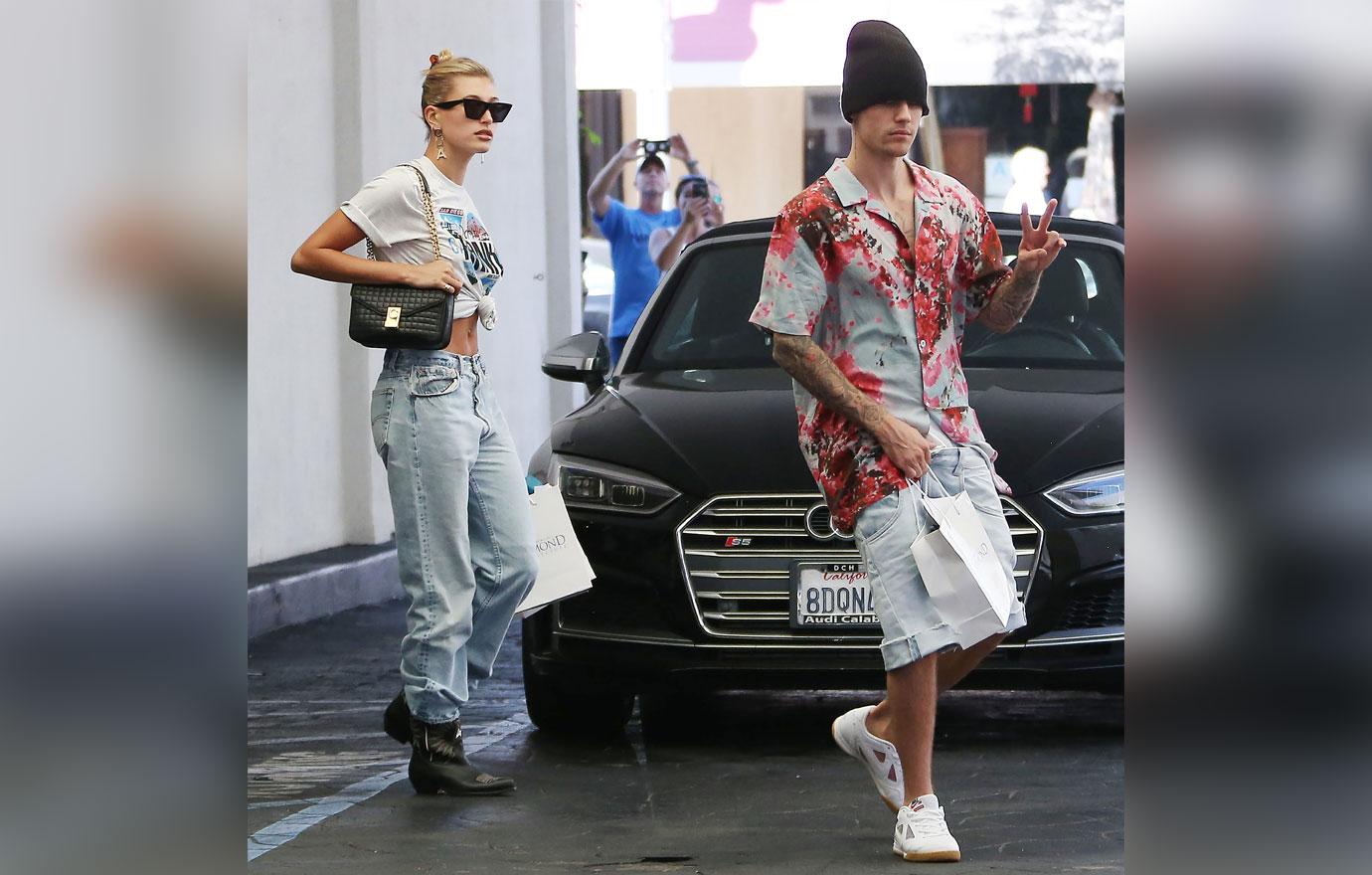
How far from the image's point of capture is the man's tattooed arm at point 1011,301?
464 cm

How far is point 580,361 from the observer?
6801 millimetres

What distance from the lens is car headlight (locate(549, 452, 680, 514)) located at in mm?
5930

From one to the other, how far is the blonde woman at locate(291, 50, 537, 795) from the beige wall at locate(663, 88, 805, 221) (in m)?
38.2

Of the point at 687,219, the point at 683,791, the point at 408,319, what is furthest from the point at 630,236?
the point at 408,319

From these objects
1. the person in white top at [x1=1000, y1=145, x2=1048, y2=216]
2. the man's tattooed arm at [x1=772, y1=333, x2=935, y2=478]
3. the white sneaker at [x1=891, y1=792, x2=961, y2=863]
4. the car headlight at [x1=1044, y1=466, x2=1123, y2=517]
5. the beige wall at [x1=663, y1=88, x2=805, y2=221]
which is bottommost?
the white sneaker at [x1=891, y1=792, x2=961, y2=863]

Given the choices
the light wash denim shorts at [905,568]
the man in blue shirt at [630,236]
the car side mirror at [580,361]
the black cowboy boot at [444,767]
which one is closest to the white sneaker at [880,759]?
the light wash denim shorts at [905,568]

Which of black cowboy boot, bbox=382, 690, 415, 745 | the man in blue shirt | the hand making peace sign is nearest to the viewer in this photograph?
the hand making peace sign

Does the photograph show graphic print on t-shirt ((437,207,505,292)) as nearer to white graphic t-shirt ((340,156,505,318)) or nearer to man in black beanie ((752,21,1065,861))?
white graphic t-shirt ((340,156,505,318))

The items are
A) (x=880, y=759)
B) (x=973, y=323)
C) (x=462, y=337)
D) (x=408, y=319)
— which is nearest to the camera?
(x=880, y=759)

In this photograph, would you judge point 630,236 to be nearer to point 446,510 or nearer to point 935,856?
point 446,510

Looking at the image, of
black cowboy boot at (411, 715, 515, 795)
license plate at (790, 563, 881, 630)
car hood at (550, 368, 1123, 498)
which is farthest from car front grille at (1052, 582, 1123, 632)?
black cowboy boot at (411, 715, 515, 795)

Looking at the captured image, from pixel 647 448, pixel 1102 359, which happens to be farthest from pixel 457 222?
pixel 1102 359

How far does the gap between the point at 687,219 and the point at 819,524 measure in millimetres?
6746

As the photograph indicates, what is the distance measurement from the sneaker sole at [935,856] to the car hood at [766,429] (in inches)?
58.5
